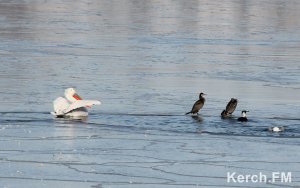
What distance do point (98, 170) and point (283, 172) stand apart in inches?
66.9

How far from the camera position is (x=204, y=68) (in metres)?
20.2

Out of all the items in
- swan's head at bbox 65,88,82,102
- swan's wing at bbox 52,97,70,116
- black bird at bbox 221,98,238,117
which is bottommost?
swan's wing at bbox 52,97,70,116

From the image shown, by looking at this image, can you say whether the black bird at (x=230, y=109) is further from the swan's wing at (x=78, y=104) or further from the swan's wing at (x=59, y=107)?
the swan's wing at (x=59, y=107)

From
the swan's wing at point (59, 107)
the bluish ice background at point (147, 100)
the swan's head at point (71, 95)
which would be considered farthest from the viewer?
the swan's head at point (71, 95)

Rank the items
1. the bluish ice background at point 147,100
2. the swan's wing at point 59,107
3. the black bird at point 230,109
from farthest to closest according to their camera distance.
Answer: the black bird at point 230,109, the swan's wing at point 59,107, the bluish ice background at point 147,100

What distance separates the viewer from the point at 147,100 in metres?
15.7

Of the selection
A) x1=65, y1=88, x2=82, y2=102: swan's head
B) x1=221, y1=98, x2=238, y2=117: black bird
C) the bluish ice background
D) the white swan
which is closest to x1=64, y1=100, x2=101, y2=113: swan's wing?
the white swan

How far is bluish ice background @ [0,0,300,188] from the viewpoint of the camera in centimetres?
1027

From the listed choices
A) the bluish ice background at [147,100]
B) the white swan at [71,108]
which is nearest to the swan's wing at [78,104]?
the white swan at [71,108]

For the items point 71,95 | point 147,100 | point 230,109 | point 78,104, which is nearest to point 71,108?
point 78,104

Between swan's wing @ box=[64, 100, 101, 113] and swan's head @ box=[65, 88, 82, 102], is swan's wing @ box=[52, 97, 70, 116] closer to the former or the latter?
swan's wing @ box=[64, 100, 101, 113]

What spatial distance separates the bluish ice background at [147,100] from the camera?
33.7ft

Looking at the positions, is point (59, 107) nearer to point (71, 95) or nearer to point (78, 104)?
point (78, 104)

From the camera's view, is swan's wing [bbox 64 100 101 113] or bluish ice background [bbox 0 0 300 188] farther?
swan's wing [bbox 64 100 101 113]
